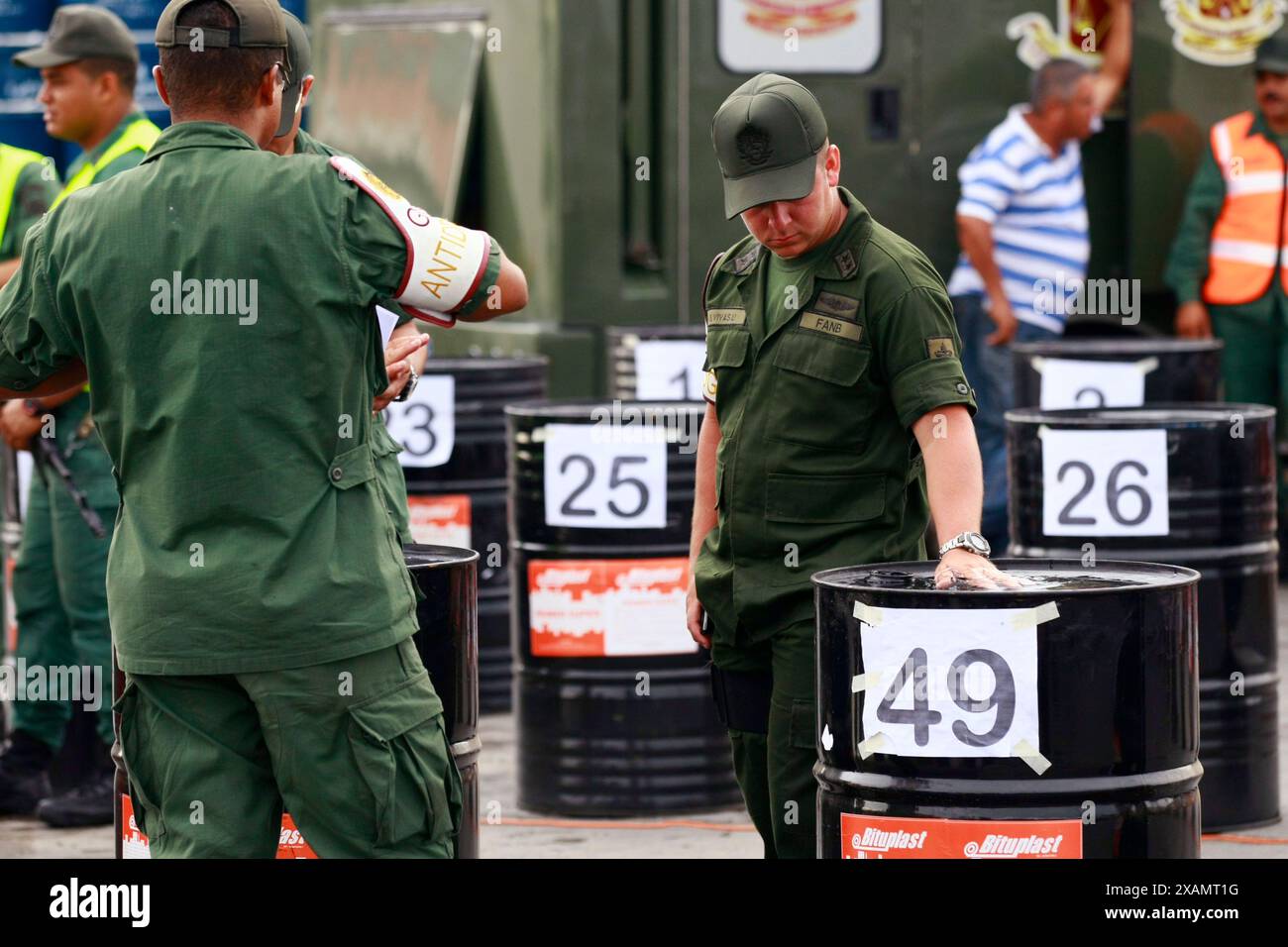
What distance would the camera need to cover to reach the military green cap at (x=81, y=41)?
21.8 feet

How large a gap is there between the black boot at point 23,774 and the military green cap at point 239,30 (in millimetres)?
3865

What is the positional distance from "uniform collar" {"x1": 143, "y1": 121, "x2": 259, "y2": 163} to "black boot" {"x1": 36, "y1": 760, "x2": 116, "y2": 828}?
3.43 metres

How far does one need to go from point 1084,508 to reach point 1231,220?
458 cm

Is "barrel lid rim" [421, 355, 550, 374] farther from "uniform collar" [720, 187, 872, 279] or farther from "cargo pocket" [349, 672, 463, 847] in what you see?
"cargo pocket" [349, 672, 463, 847]

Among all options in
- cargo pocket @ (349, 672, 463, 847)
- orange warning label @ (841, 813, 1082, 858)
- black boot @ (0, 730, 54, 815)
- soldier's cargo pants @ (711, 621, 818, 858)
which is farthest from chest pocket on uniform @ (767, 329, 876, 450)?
black boot @ (0, 730, 54, 815)

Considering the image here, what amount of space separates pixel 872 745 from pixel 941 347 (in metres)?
0.76

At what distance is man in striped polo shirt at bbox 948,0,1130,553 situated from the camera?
1007 centimetres

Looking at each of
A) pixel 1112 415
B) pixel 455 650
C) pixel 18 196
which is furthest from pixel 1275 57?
pixel 455 650

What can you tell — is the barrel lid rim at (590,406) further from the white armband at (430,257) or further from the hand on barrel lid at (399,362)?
the white armband at (430,257)

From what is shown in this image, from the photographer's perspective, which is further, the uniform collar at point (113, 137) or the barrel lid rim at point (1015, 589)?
the uniform collar at point (113, 137)

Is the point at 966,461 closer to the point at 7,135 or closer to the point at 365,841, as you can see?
the point at 365,841

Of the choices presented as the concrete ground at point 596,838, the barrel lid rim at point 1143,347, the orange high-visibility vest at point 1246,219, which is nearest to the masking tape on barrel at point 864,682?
the concrete ground at point 596,838

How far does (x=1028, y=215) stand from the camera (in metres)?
10.2
